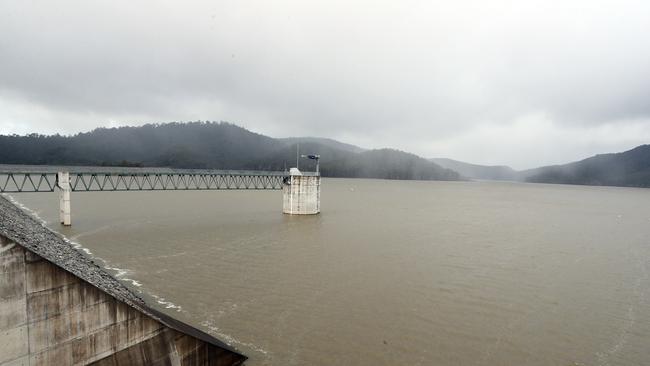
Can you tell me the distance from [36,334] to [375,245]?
31.5m

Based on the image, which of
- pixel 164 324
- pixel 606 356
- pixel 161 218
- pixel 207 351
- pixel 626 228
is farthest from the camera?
pixel 626 228

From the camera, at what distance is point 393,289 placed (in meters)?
24.0

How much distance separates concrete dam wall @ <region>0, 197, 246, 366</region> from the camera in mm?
8859

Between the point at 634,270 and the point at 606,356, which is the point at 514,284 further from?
the point at 634,270

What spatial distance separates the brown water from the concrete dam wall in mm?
4652

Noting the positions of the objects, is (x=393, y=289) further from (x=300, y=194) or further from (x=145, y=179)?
(x=145, y=179)

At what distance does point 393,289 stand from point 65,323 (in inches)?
731

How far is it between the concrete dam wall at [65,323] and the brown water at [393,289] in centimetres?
465

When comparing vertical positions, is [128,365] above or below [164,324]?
below

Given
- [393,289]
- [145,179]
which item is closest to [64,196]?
[393,289]

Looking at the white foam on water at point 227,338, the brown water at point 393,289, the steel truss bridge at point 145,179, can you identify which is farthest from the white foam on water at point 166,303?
the steel truss bridge at point 145,179

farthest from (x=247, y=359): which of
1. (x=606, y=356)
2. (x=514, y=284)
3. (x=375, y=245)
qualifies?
(x=375, y=245)

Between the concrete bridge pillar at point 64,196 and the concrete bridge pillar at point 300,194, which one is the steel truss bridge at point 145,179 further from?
the concrete bridge pillar at point 300,194

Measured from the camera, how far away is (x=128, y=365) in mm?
11125
